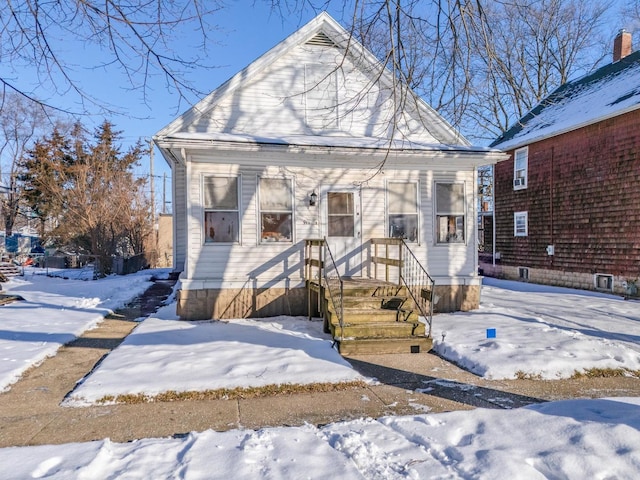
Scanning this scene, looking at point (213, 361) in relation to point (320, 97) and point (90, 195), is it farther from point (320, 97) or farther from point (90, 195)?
point (90, 195)

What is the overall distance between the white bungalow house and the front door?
0.9 inches

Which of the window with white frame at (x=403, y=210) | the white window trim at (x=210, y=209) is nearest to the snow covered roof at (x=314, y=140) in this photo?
the white window trim at (x=210, y=209)

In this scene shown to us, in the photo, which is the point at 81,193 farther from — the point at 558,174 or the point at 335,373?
the point at 558,174

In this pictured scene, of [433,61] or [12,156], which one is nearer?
[433,61]

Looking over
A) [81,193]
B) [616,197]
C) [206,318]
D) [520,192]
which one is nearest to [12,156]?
[81,193]

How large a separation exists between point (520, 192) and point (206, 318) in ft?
45.5

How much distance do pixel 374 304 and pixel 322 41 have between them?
6.41 m

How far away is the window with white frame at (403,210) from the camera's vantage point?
9.22 m

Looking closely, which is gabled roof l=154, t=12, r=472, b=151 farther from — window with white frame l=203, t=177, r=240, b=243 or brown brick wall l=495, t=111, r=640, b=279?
brown brick wall l=495, t=111, r=640, b=279

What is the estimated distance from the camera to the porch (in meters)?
6.34

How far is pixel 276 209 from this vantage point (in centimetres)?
873

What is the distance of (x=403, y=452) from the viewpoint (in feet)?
10.5

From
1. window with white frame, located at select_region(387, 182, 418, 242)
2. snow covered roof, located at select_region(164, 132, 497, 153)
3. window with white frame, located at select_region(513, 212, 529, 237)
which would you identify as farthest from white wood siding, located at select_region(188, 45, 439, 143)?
window with white frame, located at select_region(513, 212, 529, 237)

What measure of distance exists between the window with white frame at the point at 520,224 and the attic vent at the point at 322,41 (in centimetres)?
1094
